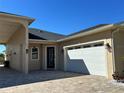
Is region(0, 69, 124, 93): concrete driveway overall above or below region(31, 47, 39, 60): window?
below

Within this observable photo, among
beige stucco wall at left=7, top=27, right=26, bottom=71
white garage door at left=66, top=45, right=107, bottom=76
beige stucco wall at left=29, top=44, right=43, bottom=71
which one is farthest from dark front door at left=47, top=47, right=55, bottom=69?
beige stucco wall at left=7, top=27, right=26, bottom=71

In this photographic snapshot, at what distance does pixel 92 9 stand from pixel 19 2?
8854 mm

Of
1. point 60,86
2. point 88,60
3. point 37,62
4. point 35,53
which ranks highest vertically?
point 35,53

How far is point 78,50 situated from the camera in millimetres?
12531

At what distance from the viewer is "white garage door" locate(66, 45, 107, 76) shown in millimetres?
9961

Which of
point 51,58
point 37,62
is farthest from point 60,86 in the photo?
point 51,58

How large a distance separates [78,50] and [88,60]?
5.01 ft

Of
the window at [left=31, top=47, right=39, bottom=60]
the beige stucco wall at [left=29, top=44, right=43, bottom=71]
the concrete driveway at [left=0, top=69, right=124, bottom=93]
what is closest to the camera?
the concrete driveway at [left=0, top=69, right=124, bottom=93]

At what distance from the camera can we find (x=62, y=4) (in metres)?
15.9

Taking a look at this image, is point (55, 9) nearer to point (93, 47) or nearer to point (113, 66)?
point (93, 47)

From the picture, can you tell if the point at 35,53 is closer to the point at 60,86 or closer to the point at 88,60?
the point at 88,60

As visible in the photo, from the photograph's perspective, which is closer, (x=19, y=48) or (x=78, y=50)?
(x=78, y=50)

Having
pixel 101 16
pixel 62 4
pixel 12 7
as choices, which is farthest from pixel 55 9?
pixel 101 16

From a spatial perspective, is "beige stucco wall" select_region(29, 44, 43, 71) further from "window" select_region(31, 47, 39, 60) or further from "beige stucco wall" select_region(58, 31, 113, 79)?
"beige stucco wall" select_region(58, 31, 113, 79)
